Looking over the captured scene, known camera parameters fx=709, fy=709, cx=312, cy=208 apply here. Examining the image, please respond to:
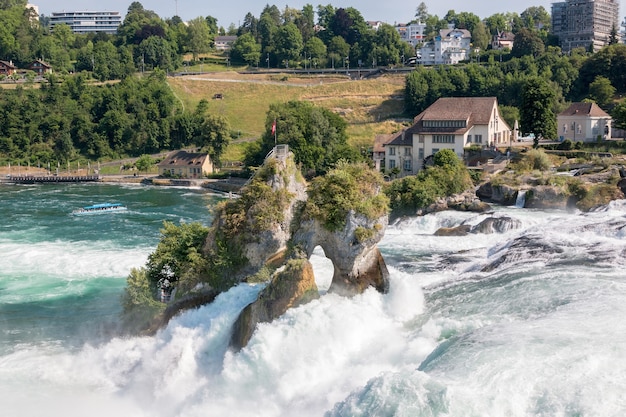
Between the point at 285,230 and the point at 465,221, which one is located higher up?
the point at 285,230

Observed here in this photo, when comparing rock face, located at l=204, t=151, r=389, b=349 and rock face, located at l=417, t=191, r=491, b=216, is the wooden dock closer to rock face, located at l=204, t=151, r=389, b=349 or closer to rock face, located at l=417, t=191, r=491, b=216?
rock face, located at l=417, t=191, r=491, b=216

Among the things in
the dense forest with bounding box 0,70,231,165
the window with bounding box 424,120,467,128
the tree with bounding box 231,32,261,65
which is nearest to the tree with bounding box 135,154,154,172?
the dense forest with bounding box 0,70,231,165

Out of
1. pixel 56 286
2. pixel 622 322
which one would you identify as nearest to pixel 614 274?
pixel 622 322

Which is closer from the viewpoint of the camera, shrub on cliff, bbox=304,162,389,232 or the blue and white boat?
shrub on cliff, bbox=304,162,389,232

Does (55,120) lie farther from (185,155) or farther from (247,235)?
(247,235)

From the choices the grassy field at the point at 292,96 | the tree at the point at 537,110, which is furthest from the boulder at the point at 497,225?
the grassy field at the point at 292,96

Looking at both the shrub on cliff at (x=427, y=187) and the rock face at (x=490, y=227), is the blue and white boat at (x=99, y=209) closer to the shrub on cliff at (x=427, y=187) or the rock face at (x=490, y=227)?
the shrub on cliff at (x=427, y=187)

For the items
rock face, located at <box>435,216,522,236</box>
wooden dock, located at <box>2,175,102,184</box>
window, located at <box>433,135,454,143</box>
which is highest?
window, located at <box>433,135,454,143</box>
